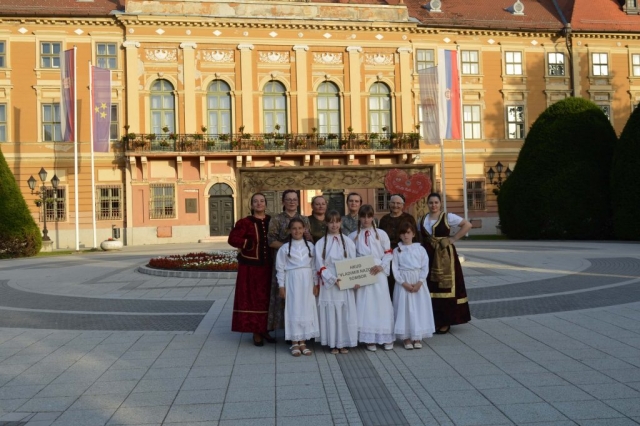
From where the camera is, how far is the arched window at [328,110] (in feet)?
122

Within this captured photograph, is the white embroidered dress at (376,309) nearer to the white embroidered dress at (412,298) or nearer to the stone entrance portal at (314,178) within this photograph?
the white embroidered dress at (412,298)

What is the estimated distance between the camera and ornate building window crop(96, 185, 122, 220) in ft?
114

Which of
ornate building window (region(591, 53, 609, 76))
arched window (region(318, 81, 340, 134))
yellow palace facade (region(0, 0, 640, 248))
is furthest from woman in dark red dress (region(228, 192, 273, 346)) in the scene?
ornate building window (region(591, 53, 609, 76))

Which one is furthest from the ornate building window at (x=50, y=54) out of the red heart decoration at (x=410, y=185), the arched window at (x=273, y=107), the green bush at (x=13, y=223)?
the red heart decoration at (x=410, y=185)

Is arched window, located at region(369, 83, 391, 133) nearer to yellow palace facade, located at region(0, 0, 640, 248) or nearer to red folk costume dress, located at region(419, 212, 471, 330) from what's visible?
yellow palace facade, located at region(0, 0, 640, 248)

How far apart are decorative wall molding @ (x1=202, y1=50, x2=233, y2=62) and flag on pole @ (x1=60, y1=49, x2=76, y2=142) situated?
7.61m

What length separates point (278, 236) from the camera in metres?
7.76

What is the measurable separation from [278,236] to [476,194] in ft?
107

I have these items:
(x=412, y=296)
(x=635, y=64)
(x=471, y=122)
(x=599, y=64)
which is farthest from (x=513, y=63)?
(x=412, y=296)

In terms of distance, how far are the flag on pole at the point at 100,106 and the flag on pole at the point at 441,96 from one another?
50.6 ft

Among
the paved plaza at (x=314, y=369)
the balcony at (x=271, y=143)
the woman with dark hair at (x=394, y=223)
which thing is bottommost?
the paved plaza at (x=314, y=369)

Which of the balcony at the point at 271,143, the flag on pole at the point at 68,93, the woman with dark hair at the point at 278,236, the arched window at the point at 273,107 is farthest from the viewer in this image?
the arched window at the point at 273,107

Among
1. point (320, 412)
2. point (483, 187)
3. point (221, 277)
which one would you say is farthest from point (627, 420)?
point (483, 187)

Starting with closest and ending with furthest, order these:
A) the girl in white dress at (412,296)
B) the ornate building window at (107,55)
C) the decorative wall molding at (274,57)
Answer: the girl in white dress at (412,296) < the ornate building window at (107,55) < the decorative wall molding at (274,57)
